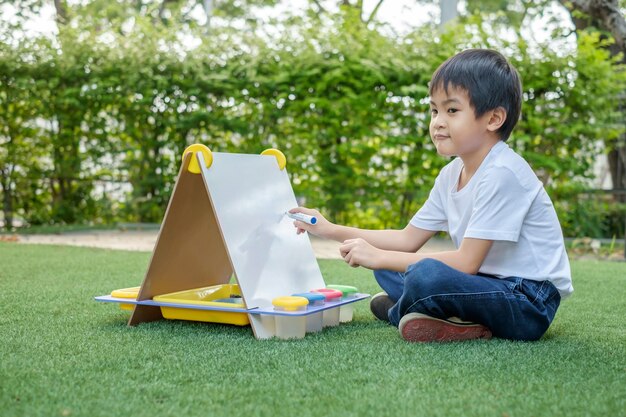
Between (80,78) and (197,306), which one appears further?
(80,78)

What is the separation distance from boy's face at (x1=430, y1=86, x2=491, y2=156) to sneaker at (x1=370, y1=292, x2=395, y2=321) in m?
0.62

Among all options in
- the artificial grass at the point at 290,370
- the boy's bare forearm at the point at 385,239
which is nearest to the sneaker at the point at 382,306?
the artificial grass at the point at 290,370

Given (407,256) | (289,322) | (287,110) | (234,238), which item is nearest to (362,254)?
(407,256)

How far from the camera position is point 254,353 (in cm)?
208

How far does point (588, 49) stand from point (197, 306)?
5176mm

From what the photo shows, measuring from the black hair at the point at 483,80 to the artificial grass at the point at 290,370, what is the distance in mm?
746

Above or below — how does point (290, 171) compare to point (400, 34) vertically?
below

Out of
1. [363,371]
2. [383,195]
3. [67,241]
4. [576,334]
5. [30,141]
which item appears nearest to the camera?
[363,371]

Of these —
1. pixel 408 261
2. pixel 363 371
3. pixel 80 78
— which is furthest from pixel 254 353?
pixel 80 78

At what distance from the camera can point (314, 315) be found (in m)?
2.47

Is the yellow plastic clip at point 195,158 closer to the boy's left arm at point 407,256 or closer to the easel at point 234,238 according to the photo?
the easel at point 234,238

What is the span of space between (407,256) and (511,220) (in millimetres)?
337

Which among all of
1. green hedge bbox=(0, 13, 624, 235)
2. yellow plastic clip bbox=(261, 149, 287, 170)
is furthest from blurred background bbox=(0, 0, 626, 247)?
yellow plastic clip bbox=(261, 149, 287, 170)

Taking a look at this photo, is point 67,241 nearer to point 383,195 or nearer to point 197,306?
point 383,195
